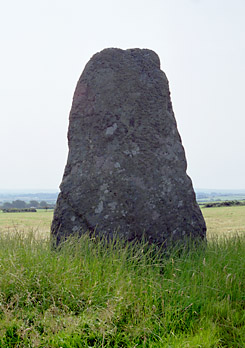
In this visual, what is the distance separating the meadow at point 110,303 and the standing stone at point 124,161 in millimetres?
723

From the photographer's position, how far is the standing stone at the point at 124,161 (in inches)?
230

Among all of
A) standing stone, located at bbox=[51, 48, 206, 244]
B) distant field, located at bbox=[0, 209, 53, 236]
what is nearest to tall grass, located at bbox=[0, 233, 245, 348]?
standing stone, located at bbox=[51, 48, 206, 244]

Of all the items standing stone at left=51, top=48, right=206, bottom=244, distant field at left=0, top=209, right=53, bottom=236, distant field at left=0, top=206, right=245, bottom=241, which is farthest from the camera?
distant field at left=0, top=206, right=245, bottom=241

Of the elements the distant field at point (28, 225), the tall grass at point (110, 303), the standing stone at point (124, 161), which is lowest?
the tall grass at point (110, 303)

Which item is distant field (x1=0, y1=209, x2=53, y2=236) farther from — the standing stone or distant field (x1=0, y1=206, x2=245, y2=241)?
the standing stone

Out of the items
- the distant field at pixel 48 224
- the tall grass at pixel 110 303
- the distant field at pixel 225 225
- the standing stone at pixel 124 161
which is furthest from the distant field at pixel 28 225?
the distant field at pixel 225 225

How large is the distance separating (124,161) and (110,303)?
98.5 inches

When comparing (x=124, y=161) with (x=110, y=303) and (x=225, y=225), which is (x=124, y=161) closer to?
(x=110, y=303)

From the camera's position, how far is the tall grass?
3.71m

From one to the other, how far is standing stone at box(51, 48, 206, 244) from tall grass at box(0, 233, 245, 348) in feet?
2.47

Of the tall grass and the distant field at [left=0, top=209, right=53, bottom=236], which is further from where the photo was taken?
the distant field at [left=0, top=209, right=53, bottom=236]

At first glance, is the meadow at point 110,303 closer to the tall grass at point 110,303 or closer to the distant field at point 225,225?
the tall grass at point 110,303

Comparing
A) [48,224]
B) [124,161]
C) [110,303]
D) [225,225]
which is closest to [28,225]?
[48,224]

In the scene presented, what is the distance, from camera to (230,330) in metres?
4.08
